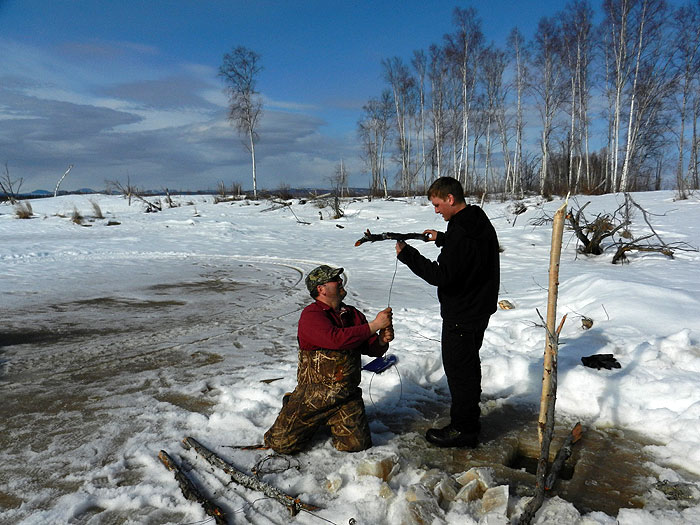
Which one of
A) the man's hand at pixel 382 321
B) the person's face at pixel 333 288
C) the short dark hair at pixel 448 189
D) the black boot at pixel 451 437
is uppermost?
the short dark hair at pixel 448 189

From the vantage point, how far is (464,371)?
3117 mm

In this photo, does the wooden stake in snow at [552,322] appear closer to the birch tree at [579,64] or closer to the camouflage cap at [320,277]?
the camouflage cap at [320,277]

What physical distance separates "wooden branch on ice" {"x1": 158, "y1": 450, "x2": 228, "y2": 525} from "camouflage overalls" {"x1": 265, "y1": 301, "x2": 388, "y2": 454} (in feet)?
1.90

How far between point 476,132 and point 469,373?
27719 mm

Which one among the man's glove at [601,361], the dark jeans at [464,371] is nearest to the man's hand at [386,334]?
the dark jeans at [464,371]

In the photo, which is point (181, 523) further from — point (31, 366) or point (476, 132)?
point (476, 132)

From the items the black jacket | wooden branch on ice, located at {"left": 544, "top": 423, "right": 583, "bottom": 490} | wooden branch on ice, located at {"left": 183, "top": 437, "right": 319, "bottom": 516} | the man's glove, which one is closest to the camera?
wooden branch on ice, located at {"left": 183, "top": 437, "right": 319, "bottom": 516}

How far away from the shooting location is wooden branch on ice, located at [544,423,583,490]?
2.58 m

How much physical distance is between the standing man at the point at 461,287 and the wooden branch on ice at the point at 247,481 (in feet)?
3.68

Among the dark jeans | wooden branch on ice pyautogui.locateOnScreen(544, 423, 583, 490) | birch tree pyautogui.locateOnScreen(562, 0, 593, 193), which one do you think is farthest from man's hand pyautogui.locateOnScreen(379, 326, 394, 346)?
birch tree pyautogui.locateOnScreen(562, 0, 593, 193)

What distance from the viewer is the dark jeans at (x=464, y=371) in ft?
10.1

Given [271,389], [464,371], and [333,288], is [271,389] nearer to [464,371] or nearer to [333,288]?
[333,288]

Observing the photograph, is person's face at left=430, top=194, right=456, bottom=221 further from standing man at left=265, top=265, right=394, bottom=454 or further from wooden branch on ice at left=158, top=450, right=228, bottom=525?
wooden branch on ice at left=158, top=450, right=228, bottom=525

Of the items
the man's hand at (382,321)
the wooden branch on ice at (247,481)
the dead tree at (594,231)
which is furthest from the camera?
the dead tree at (594,231)
